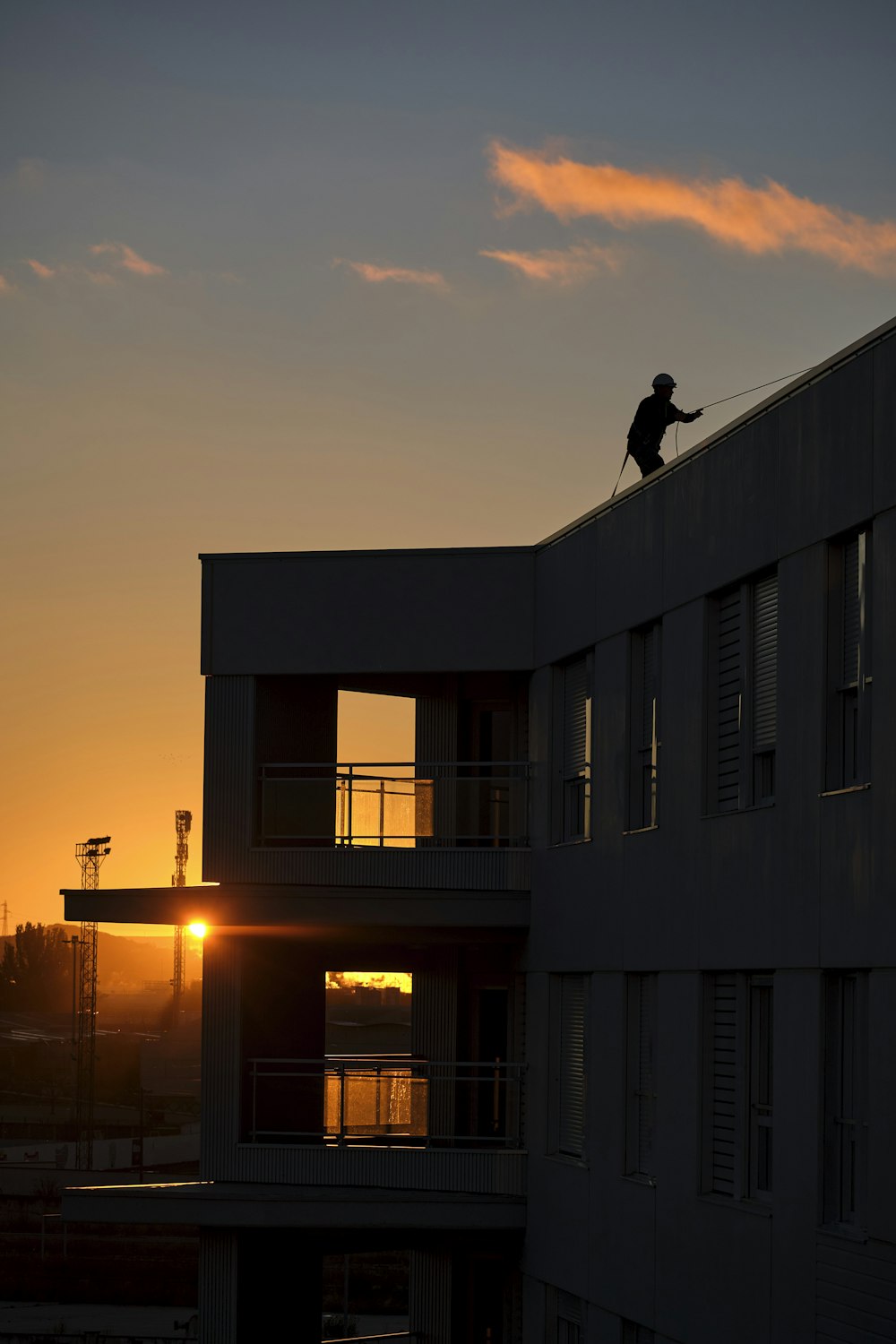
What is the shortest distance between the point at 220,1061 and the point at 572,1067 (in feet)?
14.1

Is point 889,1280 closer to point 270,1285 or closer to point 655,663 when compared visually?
point 655,663

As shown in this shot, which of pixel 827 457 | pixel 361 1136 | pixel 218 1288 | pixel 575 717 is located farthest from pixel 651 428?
pixel 218 1288

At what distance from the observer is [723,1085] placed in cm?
1562

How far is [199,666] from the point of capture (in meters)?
22.3

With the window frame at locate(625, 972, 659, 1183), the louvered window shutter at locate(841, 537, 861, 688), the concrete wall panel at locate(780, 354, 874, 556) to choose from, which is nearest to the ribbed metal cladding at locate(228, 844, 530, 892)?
the window frame at locate(625, 972, 659, 1183)

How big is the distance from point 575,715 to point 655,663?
8.65ft

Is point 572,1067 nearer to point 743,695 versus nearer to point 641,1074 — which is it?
point 641,1074

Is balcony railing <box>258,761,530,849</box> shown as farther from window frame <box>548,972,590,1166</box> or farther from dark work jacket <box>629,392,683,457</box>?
dark work jacket <box>629,392,683,457</box>

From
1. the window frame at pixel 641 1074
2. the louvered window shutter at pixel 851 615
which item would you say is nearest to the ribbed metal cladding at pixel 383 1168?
the window frame at pixel 641 1074

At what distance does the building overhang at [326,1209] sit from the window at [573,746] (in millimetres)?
4193

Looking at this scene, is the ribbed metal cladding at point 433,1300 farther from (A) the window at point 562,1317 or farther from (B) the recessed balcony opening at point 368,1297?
(B) the recessed balcony opening at point 368,1297

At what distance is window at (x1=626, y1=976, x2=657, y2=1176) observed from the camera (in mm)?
17250

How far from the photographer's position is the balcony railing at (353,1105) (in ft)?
69.9

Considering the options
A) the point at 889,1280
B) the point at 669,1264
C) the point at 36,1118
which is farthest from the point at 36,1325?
the point at 36,1118
